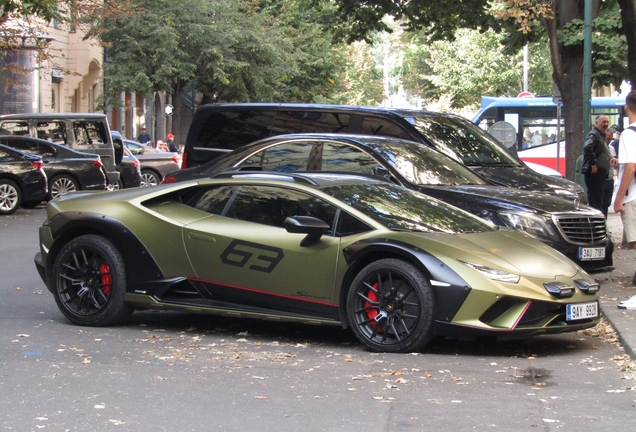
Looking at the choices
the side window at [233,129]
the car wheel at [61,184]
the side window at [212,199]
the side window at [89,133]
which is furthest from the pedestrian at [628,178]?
the side window at [89,133]

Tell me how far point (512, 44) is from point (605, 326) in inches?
577

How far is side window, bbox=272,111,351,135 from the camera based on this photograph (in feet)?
42.4

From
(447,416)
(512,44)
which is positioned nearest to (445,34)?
(512,44)

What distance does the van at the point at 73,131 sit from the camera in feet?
81.4

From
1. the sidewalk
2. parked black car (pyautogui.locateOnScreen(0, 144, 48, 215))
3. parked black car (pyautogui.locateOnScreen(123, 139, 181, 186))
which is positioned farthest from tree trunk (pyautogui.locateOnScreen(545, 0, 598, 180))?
parked black car (pyautogui.locateOnScreen(123, 139, 181, 186))

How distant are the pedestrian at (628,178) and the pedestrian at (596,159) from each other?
5.27 metres

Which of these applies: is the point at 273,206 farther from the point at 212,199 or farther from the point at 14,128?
the point at 14,128

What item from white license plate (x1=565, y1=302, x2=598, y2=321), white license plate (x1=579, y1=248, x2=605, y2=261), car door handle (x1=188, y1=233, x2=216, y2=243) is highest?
car door handle (x1=188, y1=233, x2=216, y2=243)

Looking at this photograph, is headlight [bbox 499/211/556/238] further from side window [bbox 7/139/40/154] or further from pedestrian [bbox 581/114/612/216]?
side window [bbox 7/139/40/154]

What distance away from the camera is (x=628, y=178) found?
9859 millimetres

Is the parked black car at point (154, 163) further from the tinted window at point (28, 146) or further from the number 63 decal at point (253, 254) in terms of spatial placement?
the number 63 decal at point (253, 254)

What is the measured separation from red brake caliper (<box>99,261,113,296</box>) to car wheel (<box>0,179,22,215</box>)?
13.5 meters

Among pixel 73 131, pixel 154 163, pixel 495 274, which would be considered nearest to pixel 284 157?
pixel 495 274

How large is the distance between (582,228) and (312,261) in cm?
404
